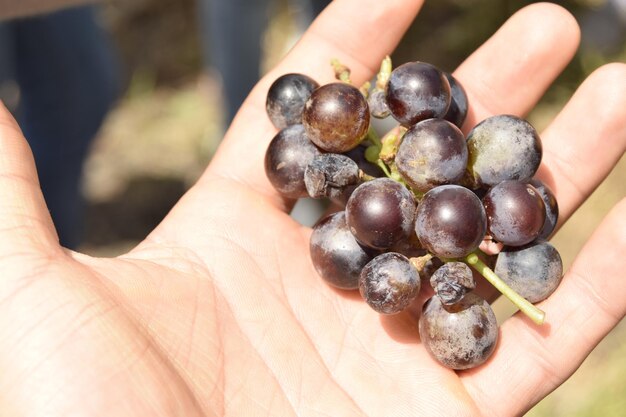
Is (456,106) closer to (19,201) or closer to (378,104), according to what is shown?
(378,104)

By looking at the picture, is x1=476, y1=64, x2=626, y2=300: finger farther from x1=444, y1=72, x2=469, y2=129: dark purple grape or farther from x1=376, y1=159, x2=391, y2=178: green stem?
x1=376, y1=159, x2=391, y2=178: green stem

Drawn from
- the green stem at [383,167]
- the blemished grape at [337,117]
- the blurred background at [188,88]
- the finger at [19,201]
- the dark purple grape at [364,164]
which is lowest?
the blurred background at [188,88]

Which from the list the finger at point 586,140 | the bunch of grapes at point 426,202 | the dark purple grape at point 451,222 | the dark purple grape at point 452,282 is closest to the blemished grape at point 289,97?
the bunch of grapes at point 426,202

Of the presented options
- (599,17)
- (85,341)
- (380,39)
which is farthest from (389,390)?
(599,17)

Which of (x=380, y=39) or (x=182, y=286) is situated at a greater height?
(x=380, y=39)

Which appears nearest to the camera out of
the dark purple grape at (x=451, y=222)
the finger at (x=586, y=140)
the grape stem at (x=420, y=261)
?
the dark purple grape at (x=451, y=222)

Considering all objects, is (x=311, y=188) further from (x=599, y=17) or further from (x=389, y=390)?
(x=599, y=17)

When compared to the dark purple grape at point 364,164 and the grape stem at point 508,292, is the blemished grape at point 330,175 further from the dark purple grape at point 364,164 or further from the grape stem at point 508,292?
the grape stem at point 508,292
